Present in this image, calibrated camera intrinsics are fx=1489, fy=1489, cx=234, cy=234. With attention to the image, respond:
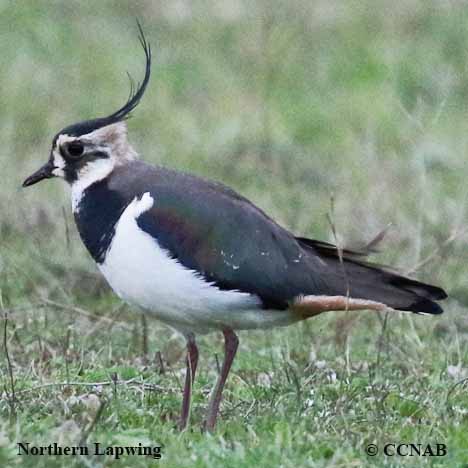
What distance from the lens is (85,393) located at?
20.5ft

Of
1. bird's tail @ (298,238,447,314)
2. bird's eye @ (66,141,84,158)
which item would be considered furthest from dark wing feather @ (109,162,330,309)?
bird's eye @ (66,141,84,158)

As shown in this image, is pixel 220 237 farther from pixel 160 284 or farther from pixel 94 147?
pixel 94 147

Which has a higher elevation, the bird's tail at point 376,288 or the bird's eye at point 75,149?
the bird's eye at point 75,149

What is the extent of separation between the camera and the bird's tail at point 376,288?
612cm

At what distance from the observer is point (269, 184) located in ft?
35.3

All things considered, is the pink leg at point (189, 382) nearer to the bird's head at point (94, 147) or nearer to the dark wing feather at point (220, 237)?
the dark wing feather at point (220, 237)

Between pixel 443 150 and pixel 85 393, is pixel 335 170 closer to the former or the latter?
pixel 443 150

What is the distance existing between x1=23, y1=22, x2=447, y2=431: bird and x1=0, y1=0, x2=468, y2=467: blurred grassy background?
40cm

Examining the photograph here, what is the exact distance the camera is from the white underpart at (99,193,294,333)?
230 inches

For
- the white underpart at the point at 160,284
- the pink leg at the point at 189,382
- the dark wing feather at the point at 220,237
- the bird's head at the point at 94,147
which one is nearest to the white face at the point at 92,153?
the bird's head at the point at 94,147

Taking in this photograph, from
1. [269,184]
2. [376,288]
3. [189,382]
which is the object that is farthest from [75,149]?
[269,184]

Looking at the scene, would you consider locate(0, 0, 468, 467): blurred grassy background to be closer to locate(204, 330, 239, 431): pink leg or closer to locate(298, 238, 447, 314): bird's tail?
Result: locate(204, 330, 239, 431): pink leg

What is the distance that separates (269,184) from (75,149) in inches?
→ 177

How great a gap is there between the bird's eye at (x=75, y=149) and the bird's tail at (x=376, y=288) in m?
1.13
